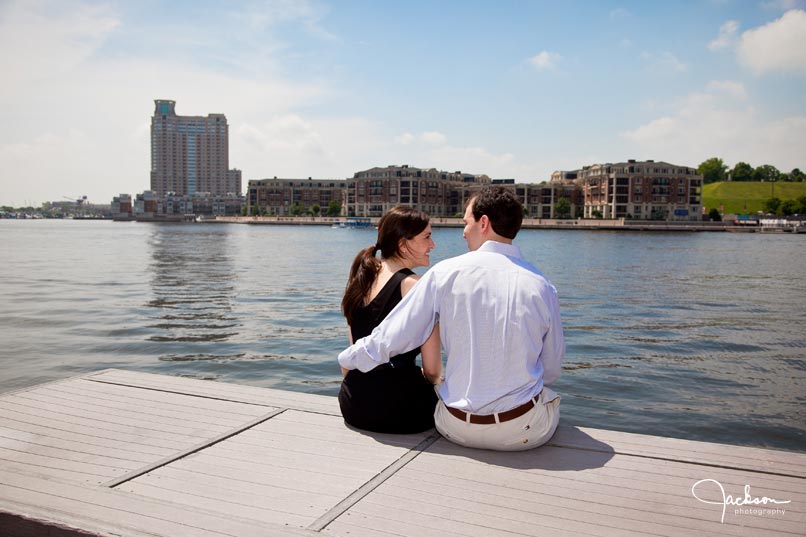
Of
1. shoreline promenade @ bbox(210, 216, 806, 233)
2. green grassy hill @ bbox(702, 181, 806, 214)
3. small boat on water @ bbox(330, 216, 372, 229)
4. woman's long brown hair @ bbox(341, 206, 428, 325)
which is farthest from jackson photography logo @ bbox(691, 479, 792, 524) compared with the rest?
green grassy hill @ bbox(702, 181, 806, 214)

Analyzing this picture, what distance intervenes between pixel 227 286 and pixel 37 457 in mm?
22341

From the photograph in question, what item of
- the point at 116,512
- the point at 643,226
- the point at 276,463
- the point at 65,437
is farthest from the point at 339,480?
the point at 643,226

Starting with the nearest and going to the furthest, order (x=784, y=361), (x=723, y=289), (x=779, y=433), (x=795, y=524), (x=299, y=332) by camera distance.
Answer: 1. (x=795, y=524)
2. (x=779, y=433)
3. (x=784, y=361)
4. (x=299, y=332)
5. (x=723, y=289)

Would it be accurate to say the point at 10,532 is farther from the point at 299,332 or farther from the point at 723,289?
the point at 723,289

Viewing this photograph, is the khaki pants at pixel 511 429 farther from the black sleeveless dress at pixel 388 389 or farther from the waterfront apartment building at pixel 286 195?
the waterfront apartment building at pixel 286 195

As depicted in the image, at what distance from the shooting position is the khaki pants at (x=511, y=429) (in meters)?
4.02

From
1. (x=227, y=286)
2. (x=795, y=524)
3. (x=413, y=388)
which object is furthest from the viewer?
(x=227, y=286)

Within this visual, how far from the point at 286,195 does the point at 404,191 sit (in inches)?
1867

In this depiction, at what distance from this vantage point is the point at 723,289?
29.9 metres

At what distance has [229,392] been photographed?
5.62m

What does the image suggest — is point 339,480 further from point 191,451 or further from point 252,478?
point 191,451

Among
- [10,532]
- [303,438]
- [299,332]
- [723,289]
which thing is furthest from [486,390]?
[723,289]

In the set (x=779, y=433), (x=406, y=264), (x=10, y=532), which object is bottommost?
(x=779, y=433)

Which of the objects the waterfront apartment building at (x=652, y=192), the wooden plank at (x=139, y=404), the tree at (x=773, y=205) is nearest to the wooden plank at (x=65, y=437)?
the wooden plank at (x=139, y=404)
